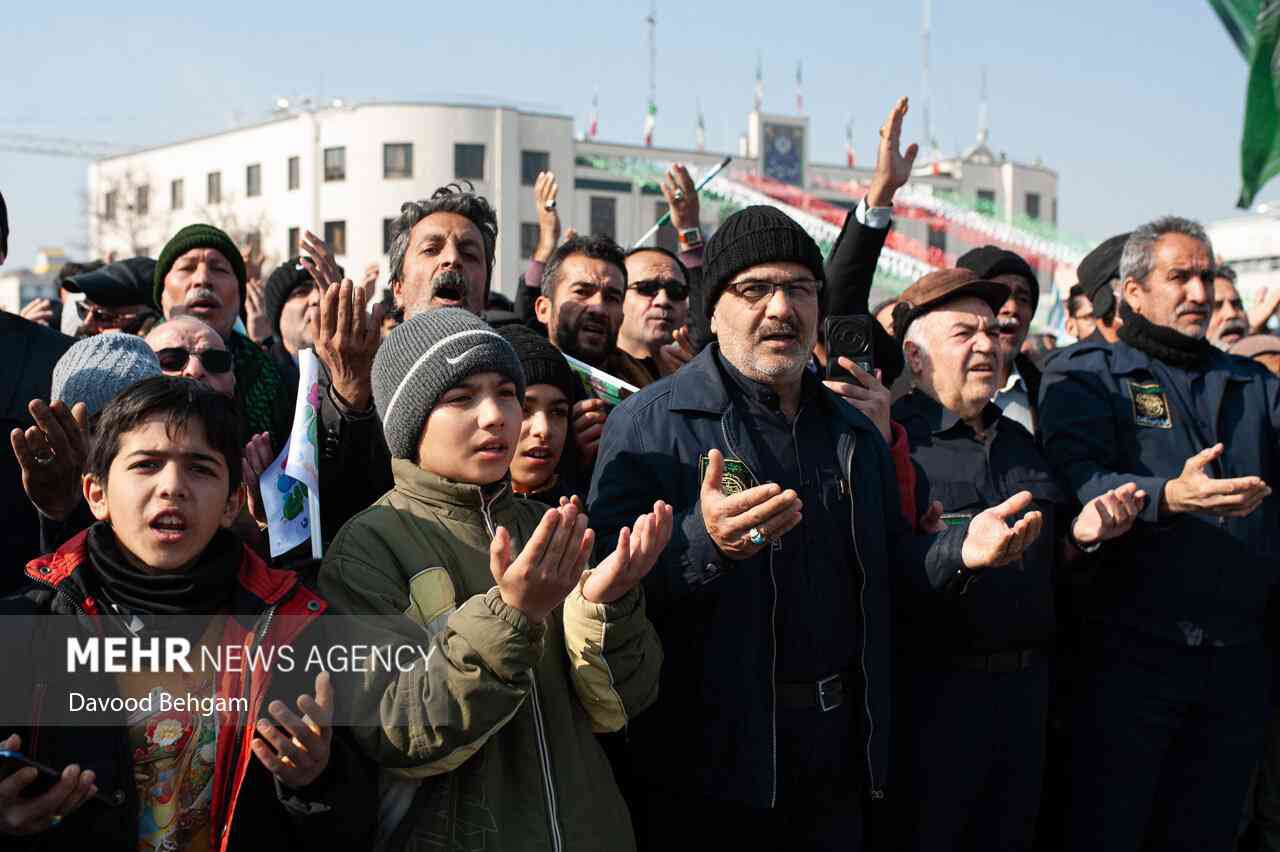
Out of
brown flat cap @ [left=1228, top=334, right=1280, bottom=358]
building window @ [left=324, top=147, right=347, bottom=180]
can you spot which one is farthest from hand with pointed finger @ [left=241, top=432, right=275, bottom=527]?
building window @ [left=324, top=147, right=347, bottom=180]

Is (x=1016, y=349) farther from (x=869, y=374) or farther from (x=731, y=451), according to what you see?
(x=731, y=451)

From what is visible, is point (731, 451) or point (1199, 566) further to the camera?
point (1199, 566)

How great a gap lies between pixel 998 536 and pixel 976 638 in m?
0.65

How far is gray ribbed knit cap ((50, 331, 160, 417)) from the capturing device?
122 inches

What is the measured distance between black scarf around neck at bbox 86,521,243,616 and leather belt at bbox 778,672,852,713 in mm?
1443

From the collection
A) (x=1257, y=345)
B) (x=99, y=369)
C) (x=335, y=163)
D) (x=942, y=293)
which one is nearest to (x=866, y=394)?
(x=942, y=293)

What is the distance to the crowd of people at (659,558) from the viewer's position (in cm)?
250

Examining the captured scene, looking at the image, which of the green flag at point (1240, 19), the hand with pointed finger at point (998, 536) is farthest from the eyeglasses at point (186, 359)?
the green flag at point (1240, 19)

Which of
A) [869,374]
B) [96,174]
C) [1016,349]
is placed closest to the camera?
[869,374]

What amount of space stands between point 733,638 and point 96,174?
69.1m

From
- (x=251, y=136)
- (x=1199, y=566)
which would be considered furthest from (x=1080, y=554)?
(x=251, y=136)

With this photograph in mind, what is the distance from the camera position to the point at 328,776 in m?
2.47

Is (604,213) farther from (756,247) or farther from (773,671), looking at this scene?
(773,671)

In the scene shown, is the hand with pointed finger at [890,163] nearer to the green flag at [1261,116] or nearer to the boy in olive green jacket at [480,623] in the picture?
the boy in olive green jacket at [480,623]
